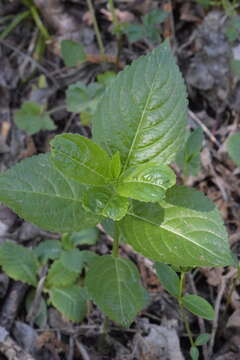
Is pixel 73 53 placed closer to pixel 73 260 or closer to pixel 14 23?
pixel 14 23

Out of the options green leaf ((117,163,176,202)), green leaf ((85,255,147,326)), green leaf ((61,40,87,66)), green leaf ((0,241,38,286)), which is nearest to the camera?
green leaf ((117,163,176,202))

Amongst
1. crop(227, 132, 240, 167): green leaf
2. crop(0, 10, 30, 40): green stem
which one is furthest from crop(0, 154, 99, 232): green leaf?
crop(0, 10, 30, 40): green stem

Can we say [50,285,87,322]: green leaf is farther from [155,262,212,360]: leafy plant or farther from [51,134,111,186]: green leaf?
[51,134,111,186]: green leaf

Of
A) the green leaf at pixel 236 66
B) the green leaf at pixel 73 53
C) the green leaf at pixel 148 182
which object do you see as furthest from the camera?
the green leaf at pixel 73 53

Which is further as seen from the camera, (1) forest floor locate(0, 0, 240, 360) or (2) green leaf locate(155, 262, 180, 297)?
(1) forest floor locate(0, 0, 240, 360)

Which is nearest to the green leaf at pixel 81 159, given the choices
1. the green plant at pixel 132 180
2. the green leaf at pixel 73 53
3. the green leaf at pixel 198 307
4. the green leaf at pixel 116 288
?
the green plant at pixel 132 180

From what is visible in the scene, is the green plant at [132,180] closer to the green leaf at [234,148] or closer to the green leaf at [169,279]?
the green leaf at [169,279]

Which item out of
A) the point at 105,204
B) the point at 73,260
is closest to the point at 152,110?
the point at 105,204

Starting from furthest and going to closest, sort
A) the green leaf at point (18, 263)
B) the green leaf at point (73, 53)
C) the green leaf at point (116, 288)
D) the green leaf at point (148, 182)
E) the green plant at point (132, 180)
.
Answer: the green leaf at point (73, 53), the green leaf at point (18, 263), the green leaf at point (116, 288), the green plant at point (132, 180), the green leaf at point (148, 182)

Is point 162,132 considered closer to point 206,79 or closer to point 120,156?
point 120,156
